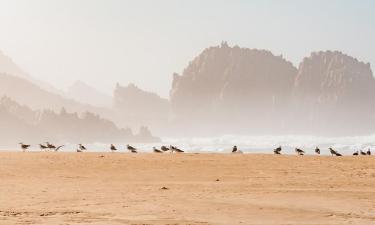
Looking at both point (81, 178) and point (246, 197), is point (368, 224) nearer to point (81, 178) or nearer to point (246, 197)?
point (246, 197)

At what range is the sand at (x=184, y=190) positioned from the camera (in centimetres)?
1501

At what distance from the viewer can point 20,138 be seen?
157500 mm

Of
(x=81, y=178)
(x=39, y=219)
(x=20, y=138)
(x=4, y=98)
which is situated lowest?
(x=39, y=219)

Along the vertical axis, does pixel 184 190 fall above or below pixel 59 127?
below

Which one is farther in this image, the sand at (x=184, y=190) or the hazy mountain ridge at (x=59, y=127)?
the hazy mountain ridge at (x=59, y=127)

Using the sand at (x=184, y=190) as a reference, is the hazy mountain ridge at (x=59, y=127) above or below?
above

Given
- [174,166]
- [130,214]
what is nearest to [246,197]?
[130,214]

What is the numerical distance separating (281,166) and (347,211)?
48.7ft

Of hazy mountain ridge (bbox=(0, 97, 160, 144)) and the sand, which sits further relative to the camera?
hazy mountain ridge (bbox=(0, 97, 160, 144))

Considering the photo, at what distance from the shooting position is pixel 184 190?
20.7m

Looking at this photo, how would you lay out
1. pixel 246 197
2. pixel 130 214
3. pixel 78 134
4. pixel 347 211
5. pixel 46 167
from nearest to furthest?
pixel 130 214, pixel 347 211, pixel 246 197, pixel 46 167, pixel 78 134

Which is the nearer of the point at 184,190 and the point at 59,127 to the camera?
the point at 184,190

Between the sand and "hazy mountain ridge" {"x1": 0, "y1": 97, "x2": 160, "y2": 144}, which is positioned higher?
"hazy mountain ridge" {"x1": 0, "y1": 97, "x2": 160, "y2": 144}

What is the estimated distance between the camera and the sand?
15.0m
